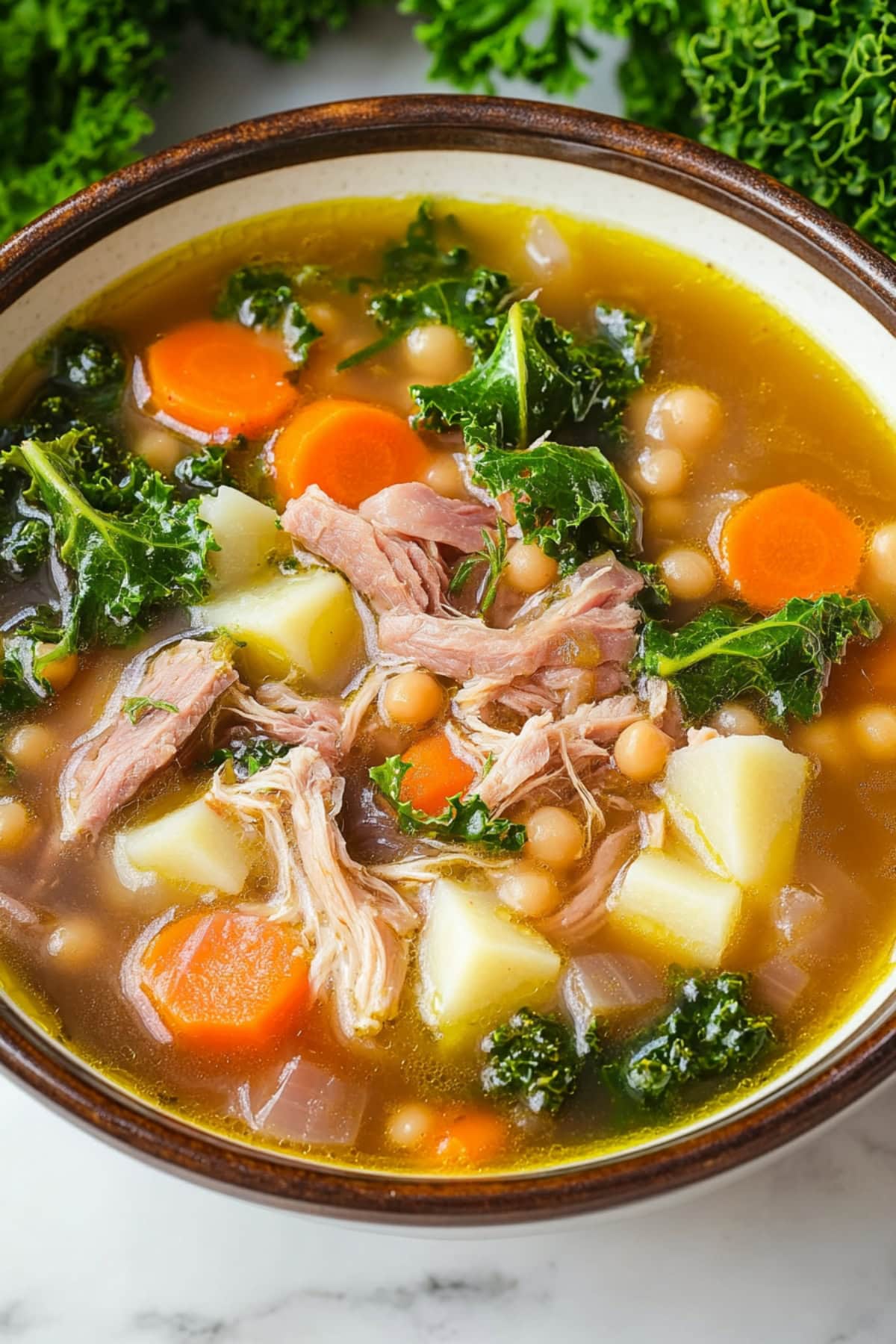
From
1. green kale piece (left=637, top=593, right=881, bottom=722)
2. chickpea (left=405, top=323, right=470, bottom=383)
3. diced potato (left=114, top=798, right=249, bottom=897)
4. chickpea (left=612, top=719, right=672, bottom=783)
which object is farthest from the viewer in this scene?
chickpea (left=405, top=323, right=470, bottom=383)

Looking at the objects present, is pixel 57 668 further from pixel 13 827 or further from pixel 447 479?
pixel 447 479

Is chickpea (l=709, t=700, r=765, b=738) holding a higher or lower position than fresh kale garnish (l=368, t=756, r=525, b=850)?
higher

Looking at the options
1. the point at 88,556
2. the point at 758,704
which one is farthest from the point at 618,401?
the point at 88,556

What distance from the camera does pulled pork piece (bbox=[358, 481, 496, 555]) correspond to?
12.1 feet

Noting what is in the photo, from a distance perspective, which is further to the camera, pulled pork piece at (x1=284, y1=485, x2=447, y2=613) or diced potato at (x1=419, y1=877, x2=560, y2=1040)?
pulled pork piece at (x1=284, y1=485, x2=447, y2=613)

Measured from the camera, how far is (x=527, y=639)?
11.7ft

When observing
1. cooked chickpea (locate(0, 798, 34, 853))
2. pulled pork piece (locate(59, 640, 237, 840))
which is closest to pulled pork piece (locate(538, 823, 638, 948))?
pulled pork piece (locate(59, 640, 237, 840))

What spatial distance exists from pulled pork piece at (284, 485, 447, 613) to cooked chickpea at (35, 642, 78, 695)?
2.17ft

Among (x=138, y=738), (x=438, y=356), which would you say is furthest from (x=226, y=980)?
(x=438, y=356)

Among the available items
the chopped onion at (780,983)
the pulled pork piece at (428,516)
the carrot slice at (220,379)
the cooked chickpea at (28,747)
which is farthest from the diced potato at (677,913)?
the carrot slice at (220,379)

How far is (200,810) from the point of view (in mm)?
3393

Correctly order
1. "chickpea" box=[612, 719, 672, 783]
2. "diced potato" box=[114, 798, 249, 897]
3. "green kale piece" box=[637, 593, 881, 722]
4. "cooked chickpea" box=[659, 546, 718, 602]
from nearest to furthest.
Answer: "diced potato" box=[114, 798, 249, 897] < "chickpea" box=[612, 719, 672, 783] < "green kale piece" box=[637, 593, 881, 722] < "cooked chickpea" box=[659, 546, 718, 602]

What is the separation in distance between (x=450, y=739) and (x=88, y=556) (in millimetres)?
1055

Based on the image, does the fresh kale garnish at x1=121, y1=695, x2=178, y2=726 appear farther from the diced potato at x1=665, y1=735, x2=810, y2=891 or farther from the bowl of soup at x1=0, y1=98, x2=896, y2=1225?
A: the diced potato at x1=665, y1=735, x2=810, y2=891
